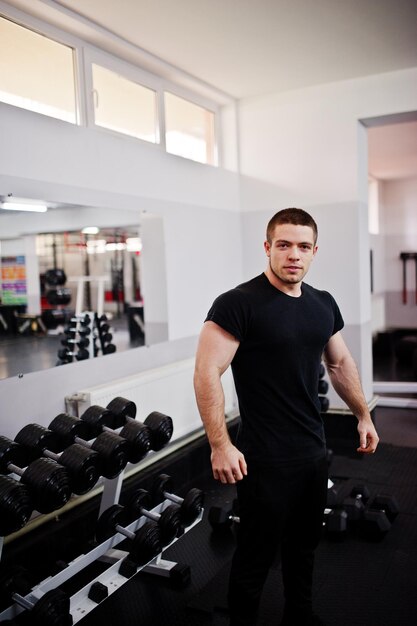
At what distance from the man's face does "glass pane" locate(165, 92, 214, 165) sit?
79.2 inches

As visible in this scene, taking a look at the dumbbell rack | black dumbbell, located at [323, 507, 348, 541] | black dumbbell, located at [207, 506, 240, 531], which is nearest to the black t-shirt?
the dumbbell rack

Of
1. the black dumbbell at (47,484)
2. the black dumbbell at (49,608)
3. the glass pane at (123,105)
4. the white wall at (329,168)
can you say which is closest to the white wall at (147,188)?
the glass pane at (123,105)

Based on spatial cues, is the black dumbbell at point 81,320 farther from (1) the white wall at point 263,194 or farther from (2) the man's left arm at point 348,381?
(2) the man's left arm at point 348,381

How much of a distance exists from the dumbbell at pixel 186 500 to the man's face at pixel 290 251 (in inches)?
45.0

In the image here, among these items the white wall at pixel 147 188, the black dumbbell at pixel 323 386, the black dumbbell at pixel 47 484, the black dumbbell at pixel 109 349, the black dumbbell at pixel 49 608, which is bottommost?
the black dumbbell at pixel 49 608

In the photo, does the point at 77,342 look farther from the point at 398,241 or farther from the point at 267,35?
the point at 398,241

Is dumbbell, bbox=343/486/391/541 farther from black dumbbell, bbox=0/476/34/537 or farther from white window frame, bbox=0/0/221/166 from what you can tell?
white window frame, bbox=0/0/221/166

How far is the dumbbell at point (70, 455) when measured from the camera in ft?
6.53

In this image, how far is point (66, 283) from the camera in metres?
3.29

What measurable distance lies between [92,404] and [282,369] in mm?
1254

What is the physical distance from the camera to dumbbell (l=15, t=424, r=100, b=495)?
78.4 inches

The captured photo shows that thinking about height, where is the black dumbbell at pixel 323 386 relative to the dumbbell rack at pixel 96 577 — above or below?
above

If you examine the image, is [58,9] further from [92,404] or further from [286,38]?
[92,404]

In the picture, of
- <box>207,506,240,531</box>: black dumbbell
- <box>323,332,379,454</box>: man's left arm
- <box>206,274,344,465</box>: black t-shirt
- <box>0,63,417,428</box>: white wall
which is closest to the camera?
<box>206,274,344,465</box>: black t-shirt
